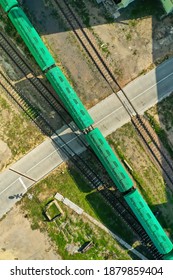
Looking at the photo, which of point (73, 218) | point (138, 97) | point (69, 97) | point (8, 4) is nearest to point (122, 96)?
point (138, 97)

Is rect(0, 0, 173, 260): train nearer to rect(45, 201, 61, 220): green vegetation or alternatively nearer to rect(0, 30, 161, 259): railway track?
rect(0, 30, 161, 259): railway track

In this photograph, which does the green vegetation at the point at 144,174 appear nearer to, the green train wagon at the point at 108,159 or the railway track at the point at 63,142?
the green train wagon at the point at 108,159

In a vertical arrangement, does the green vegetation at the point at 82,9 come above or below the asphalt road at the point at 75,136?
above

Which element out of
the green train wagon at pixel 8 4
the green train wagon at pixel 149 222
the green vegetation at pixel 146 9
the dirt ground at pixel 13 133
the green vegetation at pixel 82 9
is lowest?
the green train wagon at pixel 149 222

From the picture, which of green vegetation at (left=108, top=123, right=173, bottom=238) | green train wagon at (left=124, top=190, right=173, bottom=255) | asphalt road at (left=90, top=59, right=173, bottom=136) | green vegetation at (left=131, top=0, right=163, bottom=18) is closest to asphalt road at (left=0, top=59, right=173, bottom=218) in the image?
asphalt road at (left=90, top=59, right=173, bottom=136)

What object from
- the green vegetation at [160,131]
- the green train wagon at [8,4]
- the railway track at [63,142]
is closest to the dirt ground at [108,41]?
the green train wagon at [8,4]

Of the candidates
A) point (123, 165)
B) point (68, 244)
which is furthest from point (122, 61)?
point (68, 244)
